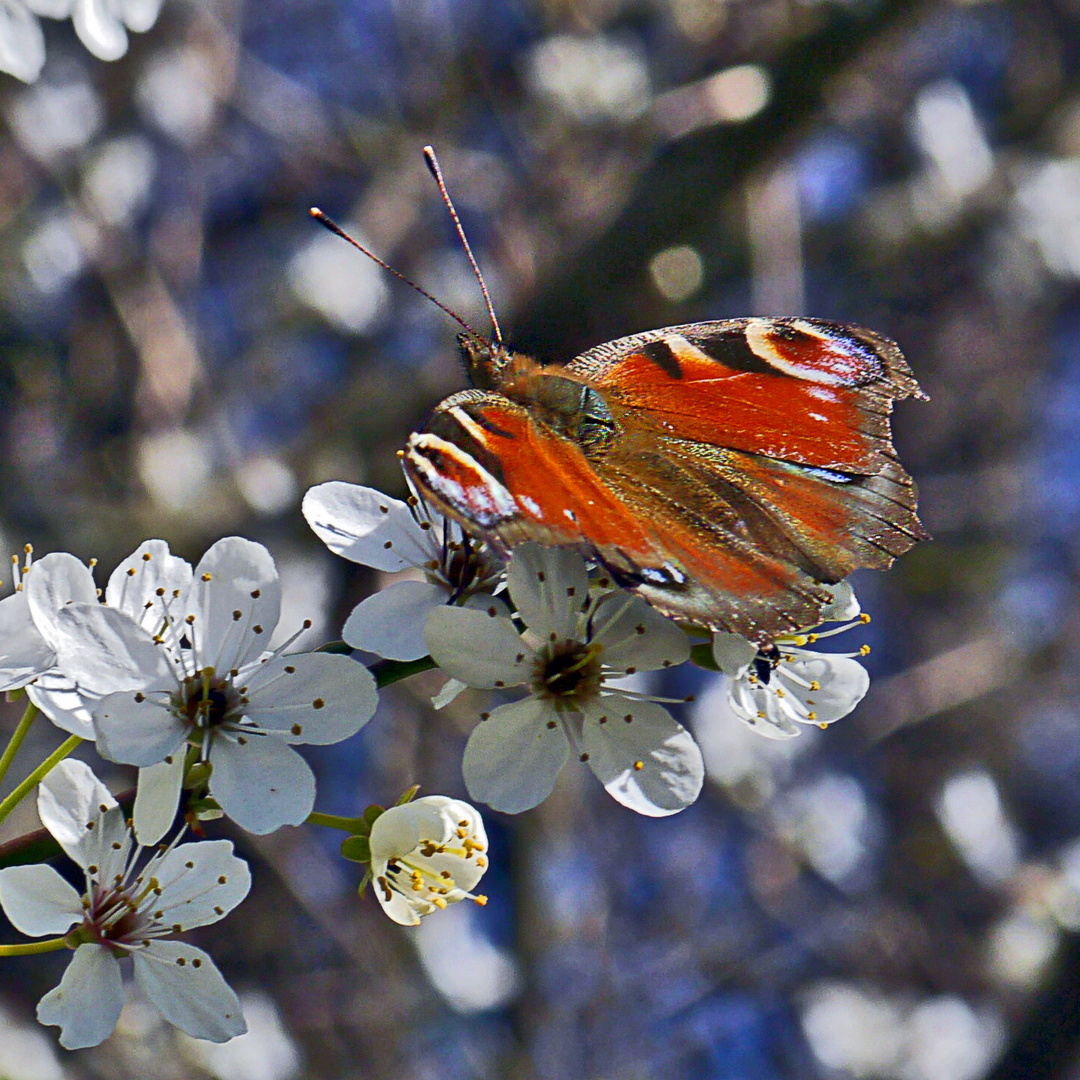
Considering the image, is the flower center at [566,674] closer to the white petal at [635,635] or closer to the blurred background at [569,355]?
the white petal at [635,635]

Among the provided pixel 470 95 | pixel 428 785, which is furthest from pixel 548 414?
pixel 470 95

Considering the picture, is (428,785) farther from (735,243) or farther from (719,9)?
(719,9)

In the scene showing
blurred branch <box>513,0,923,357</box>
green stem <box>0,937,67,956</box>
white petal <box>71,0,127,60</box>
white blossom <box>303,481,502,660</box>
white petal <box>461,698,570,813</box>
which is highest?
white petal <box>71,0,127,60</box>

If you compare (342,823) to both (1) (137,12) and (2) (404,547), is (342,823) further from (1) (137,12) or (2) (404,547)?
(1) (137,12)

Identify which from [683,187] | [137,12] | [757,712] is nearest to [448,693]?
[757,712]

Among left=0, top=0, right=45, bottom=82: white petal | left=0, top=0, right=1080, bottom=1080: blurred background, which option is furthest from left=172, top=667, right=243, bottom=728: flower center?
left=0, top=0, right=1080, bottom=1080: blurred background

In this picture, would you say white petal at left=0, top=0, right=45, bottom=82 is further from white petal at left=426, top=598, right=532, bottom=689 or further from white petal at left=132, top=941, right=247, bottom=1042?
white petal at left=132, top=941, right=247, bottom=1042
